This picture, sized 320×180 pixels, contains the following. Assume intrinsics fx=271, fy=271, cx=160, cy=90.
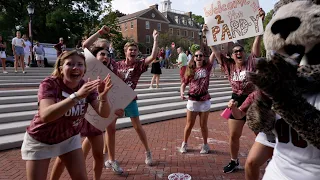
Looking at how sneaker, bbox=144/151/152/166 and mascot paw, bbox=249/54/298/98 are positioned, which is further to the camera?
sneaker, bbox=144/151/152/166

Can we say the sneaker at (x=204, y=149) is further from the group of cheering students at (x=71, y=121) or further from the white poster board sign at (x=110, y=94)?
the white poster board sign at (x=110, y=94)

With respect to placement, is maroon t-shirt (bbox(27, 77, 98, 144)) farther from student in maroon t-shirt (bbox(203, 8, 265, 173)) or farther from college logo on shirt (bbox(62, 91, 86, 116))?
student in maroon t-shirt (bbox(203, 8, 265, 173))

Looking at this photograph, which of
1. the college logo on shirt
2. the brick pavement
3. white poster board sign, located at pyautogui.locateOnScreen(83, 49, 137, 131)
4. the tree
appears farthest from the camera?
the tree

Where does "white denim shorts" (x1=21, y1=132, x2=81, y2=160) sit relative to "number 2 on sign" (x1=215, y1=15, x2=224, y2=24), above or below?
below

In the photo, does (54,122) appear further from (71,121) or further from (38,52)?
(38,52)

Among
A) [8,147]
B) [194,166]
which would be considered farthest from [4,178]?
[194,166]

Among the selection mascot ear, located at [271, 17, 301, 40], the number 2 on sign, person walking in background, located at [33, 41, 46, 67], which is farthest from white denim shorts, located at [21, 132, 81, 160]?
person walking in background, located at [33, 41, 46, 67]

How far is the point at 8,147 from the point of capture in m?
5.36

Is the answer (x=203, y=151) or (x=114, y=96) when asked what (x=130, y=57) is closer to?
(x=114, y=96)

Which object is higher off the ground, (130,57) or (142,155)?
(130,57)

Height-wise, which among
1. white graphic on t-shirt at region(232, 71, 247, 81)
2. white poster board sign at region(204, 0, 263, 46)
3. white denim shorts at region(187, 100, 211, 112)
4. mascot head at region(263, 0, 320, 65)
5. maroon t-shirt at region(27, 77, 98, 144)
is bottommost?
white denim shorts at region(187, 100, 211, 112)

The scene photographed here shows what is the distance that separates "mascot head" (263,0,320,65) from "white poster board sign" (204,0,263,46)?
78.4 inches

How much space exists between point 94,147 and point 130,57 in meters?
1.65

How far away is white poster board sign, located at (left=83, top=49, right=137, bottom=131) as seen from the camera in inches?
137
